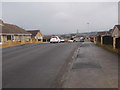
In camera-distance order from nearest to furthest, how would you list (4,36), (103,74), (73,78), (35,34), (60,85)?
(60,85) → (73,78) → (103,74) → (4,36) → (35,34)

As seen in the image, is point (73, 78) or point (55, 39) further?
point (55, 39)

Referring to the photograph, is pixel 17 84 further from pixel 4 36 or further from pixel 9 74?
pixel 4 36

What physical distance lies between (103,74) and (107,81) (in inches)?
31.9

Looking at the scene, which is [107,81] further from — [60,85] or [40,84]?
[40,84]

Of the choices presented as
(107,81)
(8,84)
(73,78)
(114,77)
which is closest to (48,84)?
(73,78)

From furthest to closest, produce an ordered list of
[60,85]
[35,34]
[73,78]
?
1. [35,34]
2. [73,78]
3. [60,85]

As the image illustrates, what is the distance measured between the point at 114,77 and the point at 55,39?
26079 mm

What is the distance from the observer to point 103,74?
5332 millimetres

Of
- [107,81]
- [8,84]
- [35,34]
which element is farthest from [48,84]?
[35,34]

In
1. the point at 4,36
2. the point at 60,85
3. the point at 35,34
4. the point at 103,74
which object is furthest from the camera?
the point at 35,34

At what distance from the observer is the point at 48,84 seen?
4.42 meters

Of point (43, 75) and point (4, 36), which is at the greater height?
point (4, 36)

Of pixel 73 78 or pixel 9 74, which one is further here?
pixel 9 74

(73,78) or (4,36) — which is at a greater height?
(4,36)
